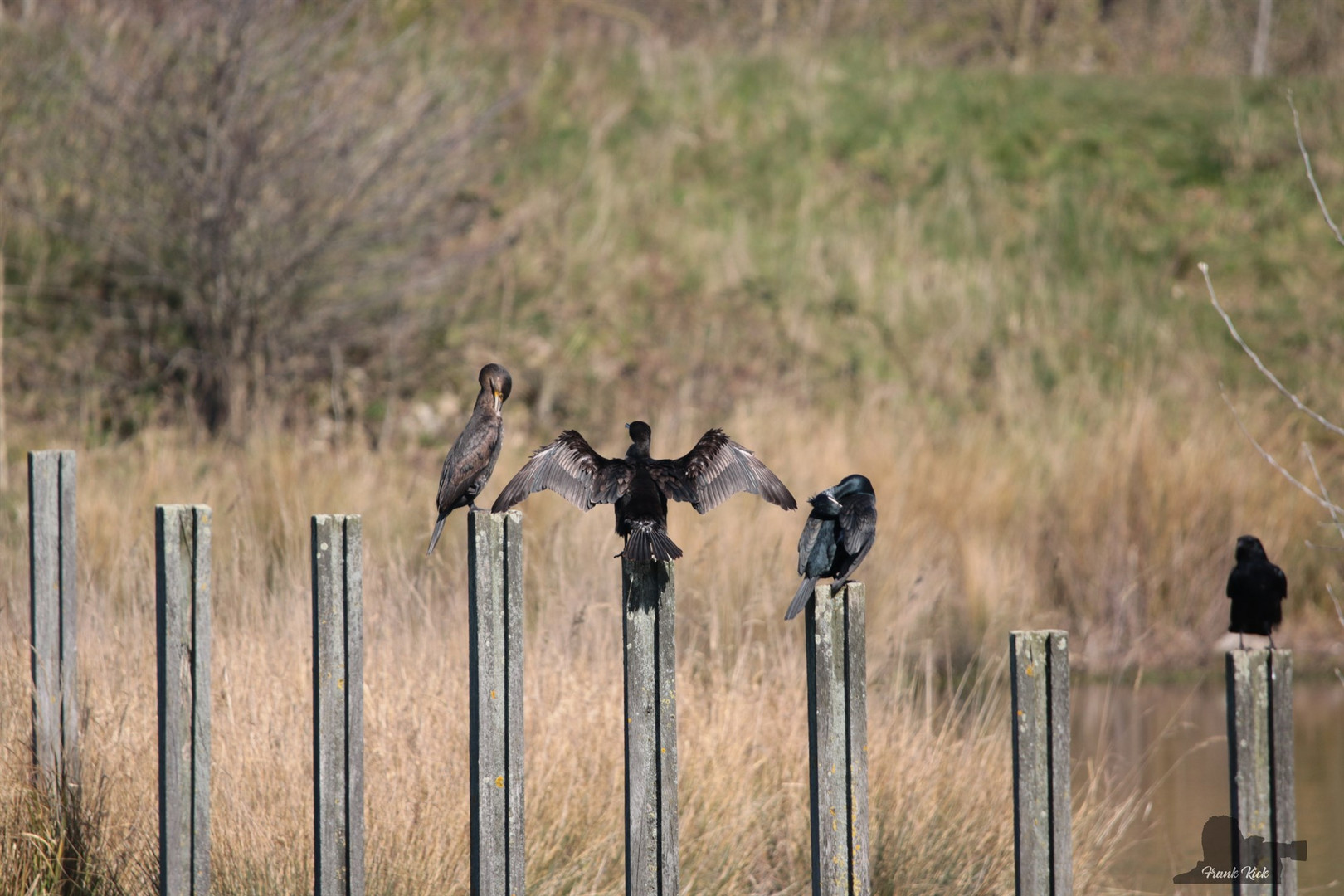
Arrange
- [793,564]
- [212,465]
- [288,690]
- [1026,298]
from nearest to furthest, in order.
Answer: [288,690], [793,564], [212,465], [1026,298]

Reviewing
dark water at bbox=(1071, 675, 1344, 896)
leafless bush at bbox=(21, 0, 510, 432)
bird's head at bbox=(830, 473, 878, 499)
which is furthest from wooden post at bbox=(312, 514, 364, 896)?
leafless bush at bbox=(21, 0, 510, 432)

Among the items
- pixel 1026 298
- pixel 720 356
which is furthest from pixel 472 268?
pixel 1026 298

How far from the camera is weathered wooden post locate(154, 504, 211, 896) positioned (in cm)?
327

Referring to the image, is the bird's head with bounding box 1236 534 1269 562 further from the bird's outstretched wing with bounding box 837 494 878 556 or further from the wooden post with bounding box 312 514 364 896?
the wooden post with bounding box 312 514 364 896

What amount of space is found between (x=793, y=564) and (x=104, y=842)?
415 centimetres

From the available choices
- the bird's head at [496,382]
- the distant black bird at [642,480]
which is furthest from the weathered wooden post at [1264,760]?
the bird's head at [496,382]

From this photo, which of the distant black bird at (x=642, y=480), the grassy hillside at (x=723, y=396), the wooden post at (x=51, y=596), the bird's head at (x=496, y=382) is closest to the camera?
the distant black bird at (x=642, y=480)

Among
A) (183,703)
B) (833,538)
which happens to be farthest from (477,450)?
(833,538)

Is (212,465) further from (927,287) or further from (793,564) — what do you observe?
(927,287)

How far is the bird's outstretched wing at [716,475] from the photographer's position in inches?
116

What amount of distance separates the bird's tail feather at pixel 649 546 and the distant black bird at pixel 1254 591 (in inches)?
63.3

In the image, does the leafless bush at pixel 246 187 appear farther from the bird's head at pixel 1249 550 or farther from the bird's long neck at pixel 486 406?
the bird's head at pixel 1249 550

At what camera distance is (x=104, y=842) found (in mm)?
3801

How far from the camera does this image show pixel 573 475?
2.93 meters
